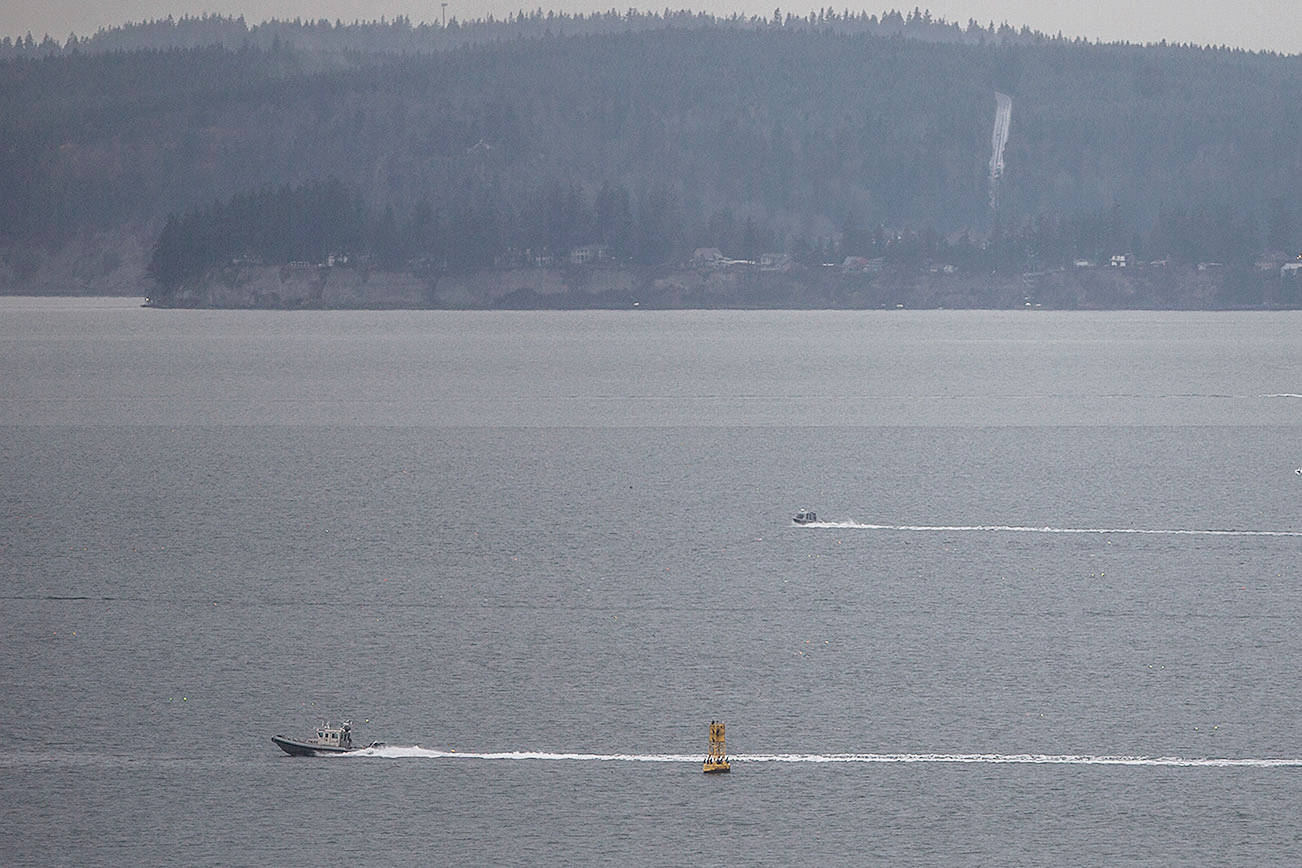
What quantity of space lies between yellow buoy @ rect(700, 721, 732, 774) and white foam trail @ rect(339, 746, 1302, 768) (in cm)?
17

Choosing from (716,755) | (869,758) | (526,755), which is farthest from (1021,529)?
(526,755)

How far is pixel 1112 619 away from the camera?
633 inches

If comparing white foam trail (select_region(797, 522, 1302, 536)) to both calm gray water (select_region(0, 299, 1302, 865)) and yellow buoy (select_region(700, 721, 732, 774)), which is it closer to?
calm gray water (select_region(0, 299, 1302, 865))

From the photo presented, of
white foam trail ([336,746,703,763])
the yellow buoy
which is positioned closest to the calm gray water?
white foam trail ([336,746,703,763])

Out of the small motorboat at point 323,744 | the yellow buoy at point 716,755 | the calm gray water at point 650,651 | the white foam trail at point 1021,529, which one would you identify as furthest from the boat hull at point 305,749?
the white foam trail at point 1021,529

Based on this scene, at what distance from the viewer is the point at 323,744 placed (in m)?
Result: 11.2

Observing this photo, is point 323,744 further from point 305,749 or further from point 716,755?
point 716,755

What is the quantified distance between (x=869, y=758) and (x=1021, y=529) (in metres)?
12.4

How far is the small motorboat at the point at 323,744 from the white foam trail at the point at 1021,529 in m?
12.3

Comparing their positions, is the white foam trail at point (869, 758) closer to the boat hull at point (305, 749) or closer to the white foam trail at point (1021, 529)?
the boat hull at point (305, 749)

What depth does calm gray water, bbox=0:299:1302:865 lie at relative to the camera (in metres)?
9.84

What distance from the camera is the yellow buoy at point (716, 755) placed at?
35.4ft

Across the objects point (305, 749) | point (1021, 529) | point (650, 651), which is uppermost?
point (1021, 529)

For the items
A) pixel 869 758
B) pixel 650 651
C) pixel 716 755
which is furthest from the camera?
pixel 650 651
